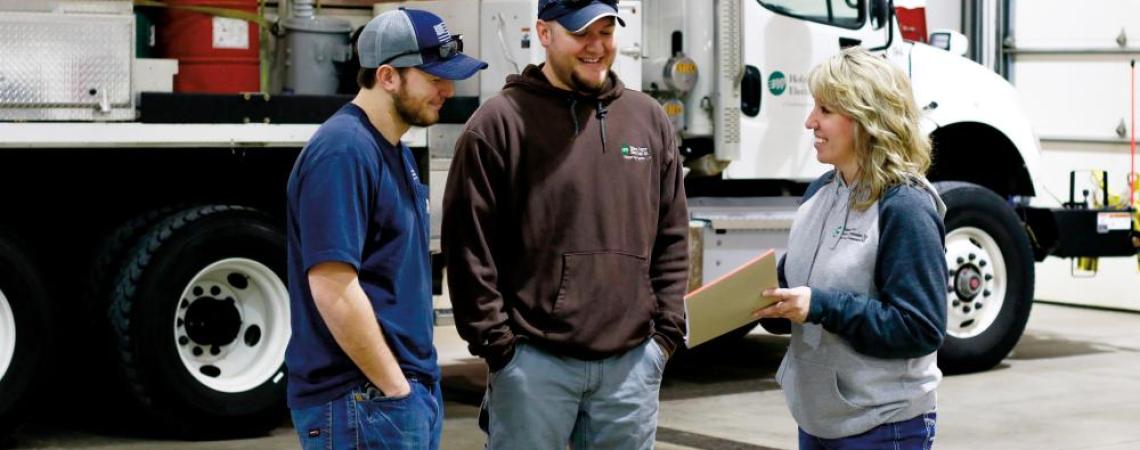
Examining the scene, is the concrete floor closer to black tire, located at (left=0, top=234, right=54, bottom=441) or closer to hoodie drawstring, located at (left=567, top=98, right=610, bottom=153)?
black tire, located at (left=0, top=234, right=54, bottom=441)

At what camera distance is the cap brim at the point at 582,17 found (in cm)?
466

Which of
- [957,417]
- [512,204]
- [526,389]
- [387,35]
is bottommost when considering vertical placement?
[957,417]

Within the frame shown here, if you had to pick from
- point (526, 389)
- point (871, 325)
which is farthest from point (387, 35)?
point (871, 325)

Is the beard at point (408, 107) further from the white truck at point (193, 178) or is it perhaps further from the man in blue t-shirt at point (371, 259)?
the white truck at point (193, 178)

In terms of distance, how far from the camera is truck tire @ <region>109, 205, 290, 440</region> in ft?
27.5

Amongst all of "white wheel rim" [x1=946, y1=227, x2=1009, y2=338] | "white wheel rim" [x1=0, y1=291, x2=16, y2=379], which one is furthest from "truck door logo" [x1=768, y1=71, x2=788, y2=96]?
"white wheel rim" [x1=0, y1=291, x2=16, y2=379]

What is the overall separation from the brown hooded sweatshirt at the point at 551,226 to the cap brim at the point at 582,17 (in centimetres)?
16

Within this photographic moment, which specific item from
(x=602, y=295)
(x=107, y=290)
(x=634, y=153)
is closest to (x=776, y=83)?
(x=107, y=290)

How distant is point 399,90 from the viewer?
425 cm

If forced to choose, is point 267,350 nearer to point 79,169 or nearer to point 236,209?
point 236,209

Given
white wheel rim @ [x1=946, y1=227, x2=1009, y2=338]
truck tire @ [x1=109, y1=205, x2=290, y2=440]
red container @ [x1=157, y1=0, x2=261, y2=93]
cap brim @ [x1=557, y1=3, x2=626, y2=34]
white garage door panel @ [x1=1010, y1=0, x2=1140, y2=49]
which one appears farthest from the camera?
white garage door panel @ [x1=1010, y1=0, x2=1140, y2=49]

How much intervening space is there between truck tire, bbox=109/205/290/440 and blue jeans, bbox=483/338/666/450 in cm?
403

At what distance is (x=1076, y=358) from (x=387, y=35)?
882cm

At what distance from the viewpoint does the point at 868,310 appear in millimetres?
4152
